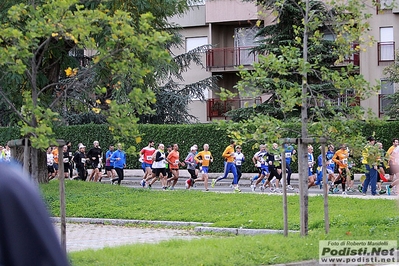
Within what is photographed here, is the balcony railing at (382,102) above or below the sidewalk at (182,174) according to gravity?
above

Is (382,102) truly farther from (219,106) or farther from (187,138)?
(187,138)

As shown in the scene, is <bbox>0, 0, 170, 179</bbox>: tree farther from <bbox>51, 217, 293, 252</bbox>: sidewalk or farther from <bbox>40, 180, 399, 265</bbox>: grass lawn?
<bbox>51, 217, 293, 252</bbox>: sidewalk

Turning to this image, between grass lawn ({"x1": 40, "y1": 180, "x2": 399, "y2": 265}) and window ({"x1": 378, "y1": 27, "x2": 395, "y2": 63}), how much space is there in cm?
2224

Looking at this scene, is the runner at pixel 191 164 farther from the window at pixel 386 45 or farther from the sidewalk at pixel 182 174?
the window at pixel 386 45

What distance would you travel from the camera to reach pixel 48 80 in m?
22.4

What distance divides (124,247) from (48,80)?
11.9 meters

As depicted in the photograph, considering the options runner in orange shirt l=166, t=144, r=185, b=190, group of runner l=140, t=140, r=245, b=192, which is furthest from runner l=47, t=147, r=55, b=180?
runner in orange shirt l=166, t=144, r=185, b=190

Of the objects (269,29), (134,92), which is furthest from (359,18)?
(269,29)

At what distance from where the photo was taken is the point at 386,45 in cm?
4159

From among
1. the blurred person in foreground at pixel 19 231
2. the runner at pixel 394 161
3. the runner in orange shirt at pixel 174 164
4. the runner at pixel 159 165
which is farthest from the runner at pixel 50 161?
the blurred person in foreground at pixel 19 231

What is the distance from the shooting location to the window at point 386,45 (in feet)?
136

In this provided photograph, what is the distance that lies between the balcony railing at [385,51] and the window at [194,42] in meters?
11.4

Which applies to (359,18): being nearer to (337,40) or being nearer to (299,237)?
(337,40)

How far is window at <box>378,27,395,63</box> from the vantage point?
1634 inches
